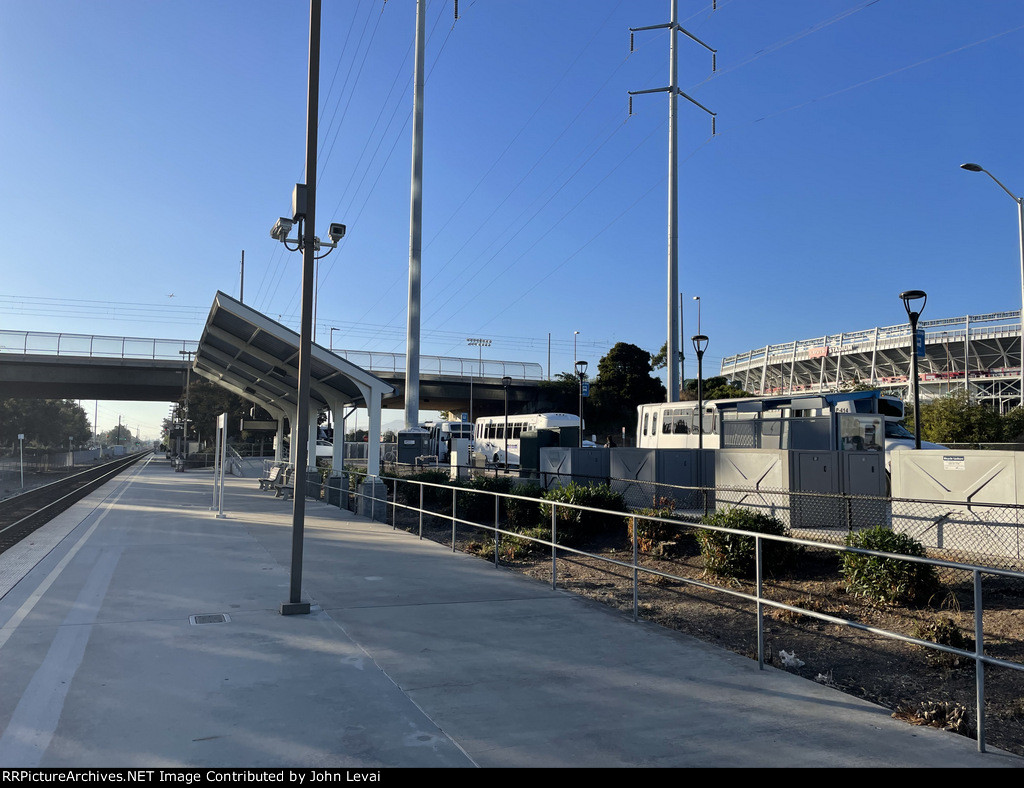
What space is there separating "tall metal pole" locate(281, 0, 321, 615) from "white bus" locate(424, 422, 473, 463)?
42219 millimetres

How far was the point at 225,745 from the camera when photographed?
4070mm

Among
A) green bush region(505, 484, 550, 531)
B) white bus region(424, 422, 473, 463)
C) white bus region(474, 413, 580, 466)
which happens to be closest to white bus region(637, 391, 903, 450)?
green bush region(505, 484, 550, 531)

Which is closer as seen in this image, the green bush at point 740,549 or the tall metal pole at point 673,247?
the green bush at point 740,549

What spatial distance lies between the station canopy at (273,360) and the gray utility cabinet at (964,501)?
36.7 feet

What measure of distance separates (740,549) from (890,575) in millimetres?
2106

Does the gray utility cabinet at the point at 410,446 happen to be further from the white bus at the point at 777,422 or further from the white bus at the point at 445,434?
the white bus at the point at 445,434

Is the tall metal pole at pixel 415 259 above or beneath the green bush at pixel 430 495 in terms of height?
above

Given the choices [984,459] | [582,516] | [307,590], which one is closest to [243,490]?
[582,516]

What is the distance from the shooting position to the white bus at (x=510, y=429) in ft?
132

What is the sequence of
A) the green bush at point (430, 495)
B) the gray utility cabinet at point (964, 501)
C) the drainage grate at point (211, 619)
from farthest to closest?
the green bush at point (430, 495), the gray utility cabinet at point (964, 501), the drainage grate at point (211, 619)

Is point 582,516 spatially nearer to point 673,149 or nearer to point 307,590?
point 307,590

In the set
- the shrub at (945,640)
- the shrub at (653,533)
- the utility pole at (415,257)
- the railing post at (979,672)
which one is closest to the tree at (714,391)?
the utility pole at (415,257)

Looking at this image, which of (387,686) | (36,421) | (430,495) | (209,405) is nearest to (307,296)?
(387,686)
